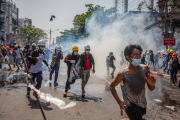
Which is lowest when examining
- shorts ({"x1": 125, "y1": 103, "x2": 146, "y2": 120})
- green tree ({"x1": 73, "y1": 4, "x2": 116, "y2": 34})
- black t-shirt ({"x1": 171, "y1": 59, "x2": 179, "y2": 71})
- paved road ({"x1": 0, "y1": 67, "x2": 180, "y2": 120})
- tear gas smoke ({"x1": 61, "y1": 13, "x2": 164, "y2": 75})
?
paved road ({"x1": 0, "y1": 67, "x2": 180, "y2": 120})

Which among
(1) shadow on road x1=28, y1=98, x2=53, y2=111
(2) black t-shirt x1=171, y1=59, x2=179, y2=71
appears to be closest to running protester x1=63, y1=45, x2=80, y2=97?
(1) shadow on road x1=28, y1=98, x2=53, y2=111

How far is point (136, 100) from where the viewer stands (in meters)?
2.30

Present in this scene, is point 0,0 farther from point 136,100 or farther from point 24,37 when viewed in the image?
point 136,100

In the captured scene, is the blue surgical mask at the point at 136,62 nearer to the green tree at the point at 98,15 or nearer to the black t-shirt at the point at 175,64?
the black t-shirt at the point at 175,64

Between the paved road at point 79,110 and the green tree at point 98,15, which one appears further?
the green tree at point 98,15

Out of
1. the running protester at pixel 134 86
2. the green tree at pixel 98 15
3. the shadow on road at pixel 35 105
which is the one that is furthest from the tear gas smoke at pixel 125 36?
the running protester at pixel 134 86

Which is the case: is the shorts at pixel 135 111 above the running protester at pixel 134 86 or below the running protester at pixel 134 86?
below

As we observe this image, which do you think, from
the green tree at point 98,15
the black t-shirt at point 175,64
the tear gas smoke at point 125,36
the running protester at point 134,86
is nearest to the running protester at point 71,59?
the running protester at point 134,86

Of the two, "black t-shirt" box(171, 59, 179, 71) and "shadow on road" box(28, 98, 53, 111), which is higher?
"black t-shirt" box(171, 59, 179, 71)

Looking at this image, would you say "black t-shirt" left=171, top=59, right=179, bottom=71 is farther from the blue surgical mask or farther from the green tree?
the green tree

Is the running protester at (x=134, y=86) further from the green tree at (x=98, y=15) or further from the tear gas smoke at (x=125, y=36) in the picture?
the green tree at (x=98, y=15)

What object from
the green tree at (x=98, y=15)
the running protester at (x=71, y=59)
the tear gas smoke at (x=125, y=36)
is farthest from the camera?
the green tree at (x=98, y=15)

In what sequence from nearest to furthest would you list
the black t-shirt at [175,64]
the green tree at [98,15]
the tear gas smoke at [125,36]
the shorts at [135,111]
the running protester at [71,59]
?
the shorts at [135,111] → the running protester at [71,59] → the black t-shirt at [175,64] → the tear gas smoke at [125,36] → the green tree at [98,15]

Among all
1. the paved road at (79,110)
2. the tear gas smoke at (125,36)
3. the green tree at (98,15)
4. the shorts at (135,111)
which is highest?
the green tree at (98,15)
